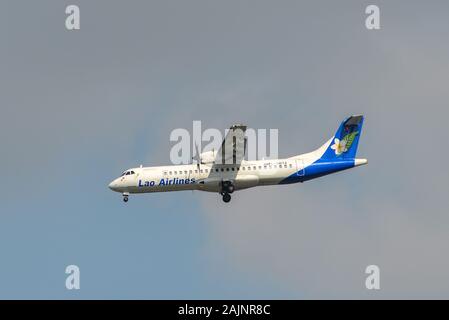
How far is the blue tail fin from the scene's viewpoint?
68.8m

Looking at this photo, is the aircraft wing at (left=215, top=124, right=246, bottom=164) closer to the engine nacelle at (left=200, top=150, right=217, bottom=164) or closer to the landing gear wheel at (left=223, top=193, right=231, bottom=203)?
the engine nacelle at (left=200, top=150, right=217, bottom=164)

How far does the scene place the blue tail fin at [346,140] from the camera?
68812 mm

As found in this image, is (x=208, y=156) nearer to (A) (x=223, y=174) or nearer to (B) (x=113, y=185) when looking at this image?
(A) (x=223, y=174)

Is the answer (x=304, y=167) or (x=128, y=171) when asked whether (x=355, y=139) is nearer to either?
(x=304, y=167)

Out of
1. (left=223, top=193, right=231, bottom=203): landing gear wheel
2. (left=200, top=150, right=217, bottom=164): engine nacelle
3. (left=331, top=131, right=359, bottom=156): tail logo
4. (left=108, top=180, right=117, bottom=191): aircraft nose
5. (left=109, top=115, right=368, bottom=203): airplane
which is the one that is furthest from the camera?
(left=331, top=131, right=359, bottom=156): tail logo

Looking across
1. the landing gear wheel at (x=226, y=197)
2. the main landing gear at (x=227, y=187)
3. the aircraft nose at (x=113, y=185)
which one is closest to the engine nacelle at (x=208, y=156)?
the main landing gear at (x=227, y=187)

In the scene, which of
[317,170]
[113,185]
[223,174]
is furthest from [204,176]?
[317,170]

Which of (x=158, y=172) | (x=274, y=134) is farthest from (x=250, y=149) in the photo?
(x=158, y=172)

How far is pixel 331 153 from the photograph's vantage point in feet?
226

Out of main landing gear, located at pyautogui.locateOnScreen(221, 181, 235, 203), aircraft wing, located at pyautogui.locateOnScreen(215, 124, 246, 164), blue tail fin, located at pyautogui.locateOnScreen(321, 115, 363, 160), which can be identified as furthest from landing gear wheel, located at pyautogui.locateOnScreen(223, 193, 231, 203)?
blue tail fin, located at pyautogui.locateOnScreen(321, 115, 363, 160)

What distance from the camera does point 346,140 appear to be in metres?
69.1

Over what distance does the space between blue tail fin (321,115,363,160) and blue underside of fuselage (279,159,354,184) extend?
0.49 meters
